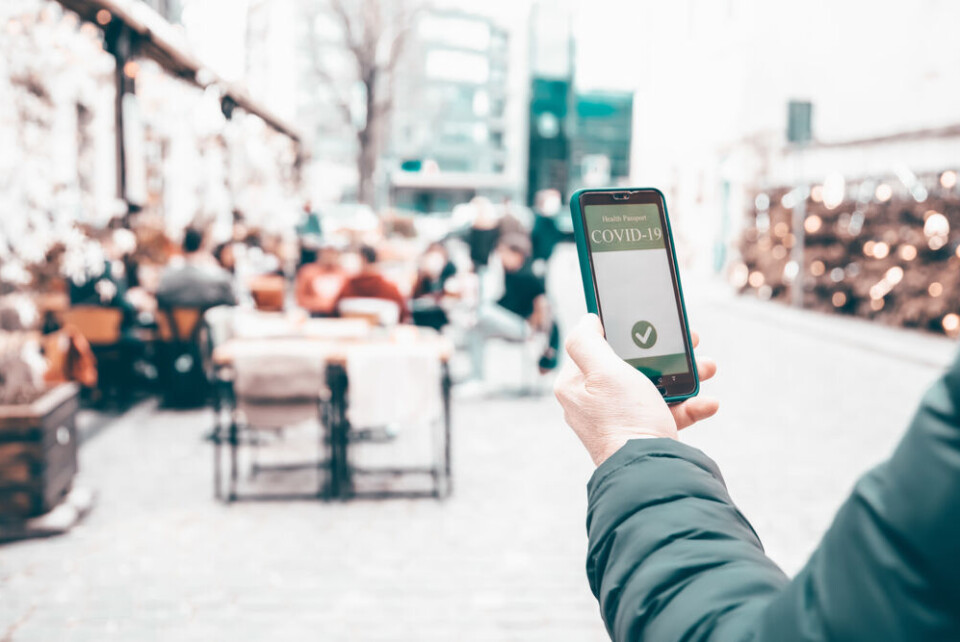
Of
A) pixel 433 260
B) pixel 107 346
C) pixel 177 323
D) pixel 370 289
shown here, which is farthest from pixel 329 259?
pixel 107 346

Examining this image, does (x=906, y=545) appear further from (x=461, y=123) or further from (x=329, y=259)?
(x=461, y=123)

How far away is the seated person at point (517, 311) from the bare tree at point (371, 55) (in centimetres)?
1856

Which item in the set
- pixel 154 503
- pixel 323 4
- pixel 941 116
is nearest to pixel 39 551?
pixel 154 503

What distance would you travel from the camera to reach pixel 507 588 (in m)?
4.68

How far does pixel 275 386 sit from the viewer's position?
6031mm

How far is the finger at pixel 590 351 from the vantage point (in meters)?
1.25

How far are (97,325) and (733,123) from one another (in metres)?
22.1

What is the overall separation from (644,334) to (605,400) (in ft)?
0.88

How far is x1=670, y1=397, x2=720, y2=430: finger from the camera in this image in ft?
4.79

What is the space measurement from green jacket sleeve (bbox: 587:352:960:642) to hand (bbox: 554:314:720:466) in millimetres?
54

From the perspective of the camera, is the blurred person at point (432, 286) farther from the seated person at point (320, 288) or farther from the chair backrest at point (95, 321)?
the chair backrest at point (95, 321)

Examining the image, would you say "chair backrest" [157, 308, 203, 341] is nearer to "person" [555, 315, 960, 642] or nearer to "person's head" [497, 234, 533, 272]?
"person's head" [497, 234, 533, 272]

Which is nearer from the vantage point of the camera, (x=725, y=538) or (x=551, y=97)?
(x=725, y=538)

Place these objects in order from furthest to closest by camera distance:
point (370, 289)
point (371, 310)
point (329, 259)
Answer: point (329, 259) < point (370, 289) < point (371, 310)
